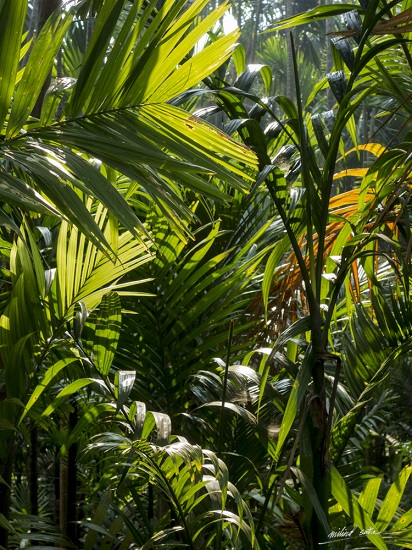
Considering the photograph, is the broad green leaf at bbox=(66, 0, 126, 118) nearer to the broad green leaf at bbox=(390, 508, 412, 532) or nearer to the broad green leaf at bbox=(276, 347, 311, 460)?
the broad green leaf at bbox=(276, 347, 311, 460)

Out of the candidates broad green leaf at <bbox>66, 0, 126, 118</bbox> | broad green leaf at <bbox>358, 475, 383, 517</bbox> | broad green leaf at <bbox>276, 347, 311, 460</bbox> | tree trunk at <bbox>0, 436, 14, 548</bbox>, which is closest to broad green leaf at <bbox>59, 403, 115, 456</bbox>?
tree trunk at <bbox>0, 436, 14, 548</bbox>

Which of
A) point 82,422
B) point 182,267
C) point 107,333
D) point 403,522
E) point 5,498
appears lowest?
point 403,522

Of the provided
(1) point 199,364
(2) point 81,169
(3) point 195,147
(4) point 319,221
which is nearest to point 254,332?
(1) point 199,364

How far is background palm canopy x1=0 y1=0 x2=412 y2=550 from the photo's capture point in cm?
107

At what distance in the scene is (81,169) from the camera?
993mm

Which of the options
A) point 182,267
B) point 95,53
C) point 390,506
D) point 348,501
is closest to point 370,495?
point 390,506

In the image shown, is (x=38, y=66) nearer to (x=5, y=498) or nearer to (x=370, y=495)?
(x=5, y=498)

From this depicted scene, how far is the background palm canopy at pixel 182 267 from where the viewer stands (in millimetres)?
1065

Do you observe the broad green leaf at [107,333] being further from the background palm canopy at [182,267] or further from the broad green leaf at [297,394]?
the broad green leaf at [297,394]

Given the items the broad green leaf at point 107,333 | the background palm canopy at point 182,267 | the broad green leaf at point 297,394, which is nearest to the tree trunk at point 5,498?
the background palm canopy at point 182,267

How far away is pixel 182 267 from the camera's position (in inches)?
80.6

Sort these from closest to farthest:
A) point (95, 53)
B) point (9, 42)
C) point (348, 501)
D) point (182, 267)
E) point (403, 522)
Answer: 1. point (9, 42)
2. point (95, 53)
3. point (348, 501)
4. point (403, 522)
5. point (182, 267)

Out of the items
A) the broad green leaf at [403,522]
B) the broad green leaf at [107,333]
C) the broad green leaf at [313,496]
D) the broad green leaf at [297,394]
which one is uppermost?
the broad green leaf at [107,333]

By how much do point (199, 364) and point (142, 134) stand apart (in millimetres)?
934
